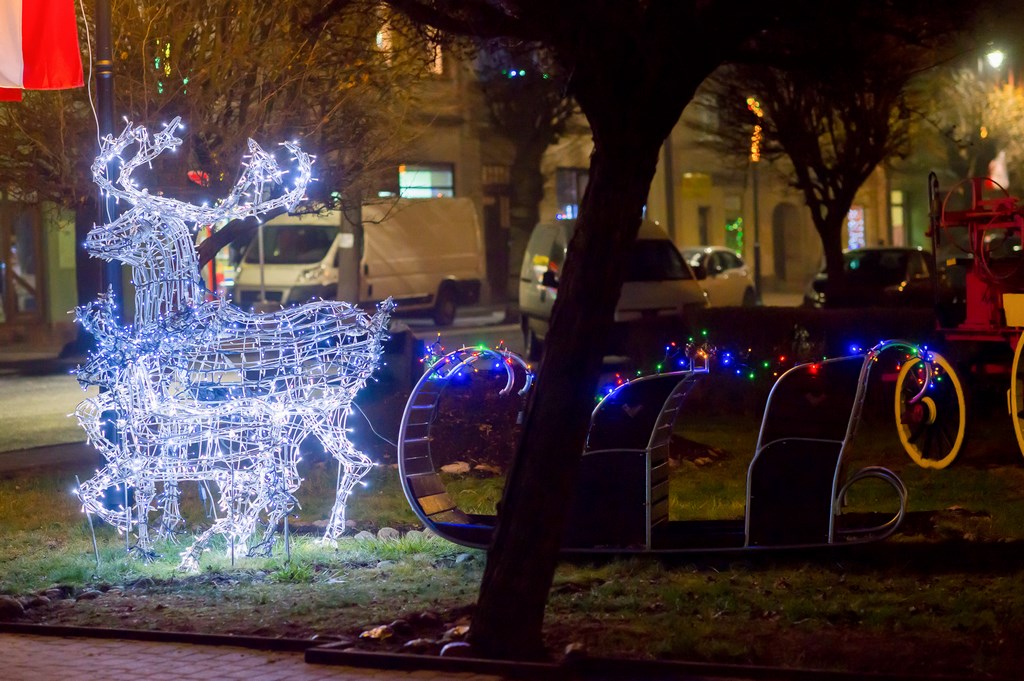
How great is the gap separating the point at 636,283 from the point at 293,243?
10189mm

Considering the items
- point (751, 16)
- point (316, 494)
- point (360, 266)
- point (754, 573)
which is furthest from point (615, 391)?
point (360, 266)

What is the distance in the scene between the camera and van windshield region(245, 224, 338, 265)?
28.5 metres

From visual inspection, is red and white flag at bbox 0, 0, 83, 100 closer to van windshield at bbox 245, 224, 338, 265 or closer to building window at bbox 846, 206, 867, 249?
van windshield at bbox 245, 224, 338, 265

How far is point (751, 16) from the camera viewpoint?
6656 mm

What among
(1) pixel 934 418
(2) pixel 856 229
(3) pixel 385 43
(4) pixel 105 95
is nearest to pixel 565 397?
(4) pixel 105 95

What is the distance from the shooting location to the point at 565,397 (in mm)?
6309

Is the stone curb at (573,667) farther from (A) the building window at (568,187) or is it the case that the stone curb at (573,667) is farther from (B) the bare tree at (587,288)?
(A) the building window at (568,187)

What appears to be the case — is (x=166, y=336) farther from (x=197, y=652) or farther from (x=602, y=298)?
(x=602, y=298)

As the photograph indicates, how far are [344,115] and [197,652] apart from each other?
10163 millimetres

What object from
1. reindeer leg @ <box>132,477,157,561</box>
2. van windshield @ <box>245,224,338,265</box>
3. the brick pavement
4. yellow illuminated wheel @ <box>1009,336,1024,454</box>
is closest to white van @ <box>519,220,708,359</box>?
van windshield @ <box>245,224,338,265</box>

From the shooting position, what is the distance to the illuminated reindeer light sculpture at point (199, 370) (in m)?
8.14

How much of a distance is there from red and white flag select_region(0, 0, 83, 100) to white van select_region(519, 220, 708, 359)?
32.4ft

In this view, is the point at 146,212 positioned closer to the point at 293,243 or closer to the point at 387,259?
the point at 293,243

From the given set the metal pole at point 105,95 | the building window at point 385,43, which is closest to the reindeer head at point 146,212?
the metal pole at point 105,95
